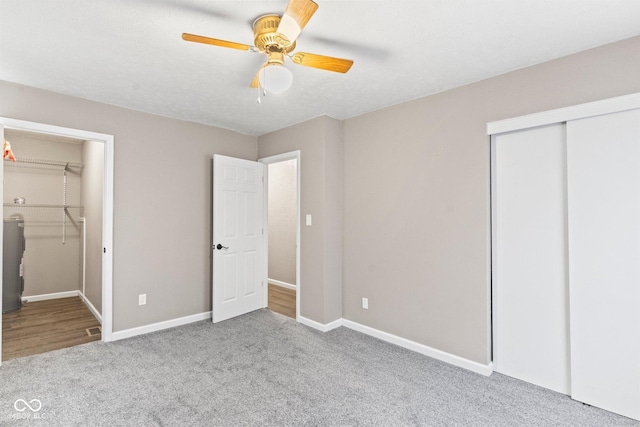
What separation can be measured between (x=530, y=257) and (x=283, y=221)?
159 inches

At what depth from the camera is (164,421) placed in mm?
1989

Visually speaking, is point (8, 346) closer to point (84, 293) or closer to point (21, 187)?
point (84, 293)

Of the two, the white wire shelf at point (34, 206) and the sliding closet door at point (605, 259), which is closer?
the sliding closet door at point (605, 259)

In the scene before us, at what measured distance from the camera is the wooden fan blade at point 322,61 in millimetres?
1854

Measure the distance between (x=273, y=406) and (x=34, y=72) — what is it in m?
3.19

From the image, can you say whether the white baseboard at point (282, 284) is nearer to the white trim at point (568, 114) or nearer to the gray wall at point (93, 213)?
the gray wall at point (93, 213)

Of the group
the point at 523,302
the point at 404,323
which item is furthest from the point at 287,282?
the point at 523,302

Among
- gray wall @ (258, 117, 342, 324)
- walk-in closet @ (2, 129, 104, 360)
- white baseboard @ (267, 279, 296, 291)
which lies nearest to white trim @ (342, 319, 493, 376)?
gray wall @ (258, 117, 342, 324)

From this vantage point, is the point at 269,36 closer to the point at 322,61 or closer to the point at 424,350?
the point at 322,61

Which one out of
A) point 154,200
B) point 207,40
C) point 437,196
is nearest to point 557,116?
point 437,196

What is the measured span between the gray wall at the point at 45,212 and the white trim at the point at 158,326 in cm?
240

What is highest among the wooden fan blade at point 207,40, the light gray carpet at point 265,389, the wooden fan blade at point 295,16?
the wooden fan blade at point 295,16

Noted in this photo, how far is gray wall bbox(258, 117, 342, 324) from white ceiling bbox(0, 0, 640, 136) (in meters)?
Result: 0.65

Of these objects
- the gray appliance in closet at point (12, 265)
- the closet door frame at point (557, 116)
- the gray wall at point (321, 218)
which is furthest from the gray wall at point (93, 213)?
the closet door frame at point (557, 116)
